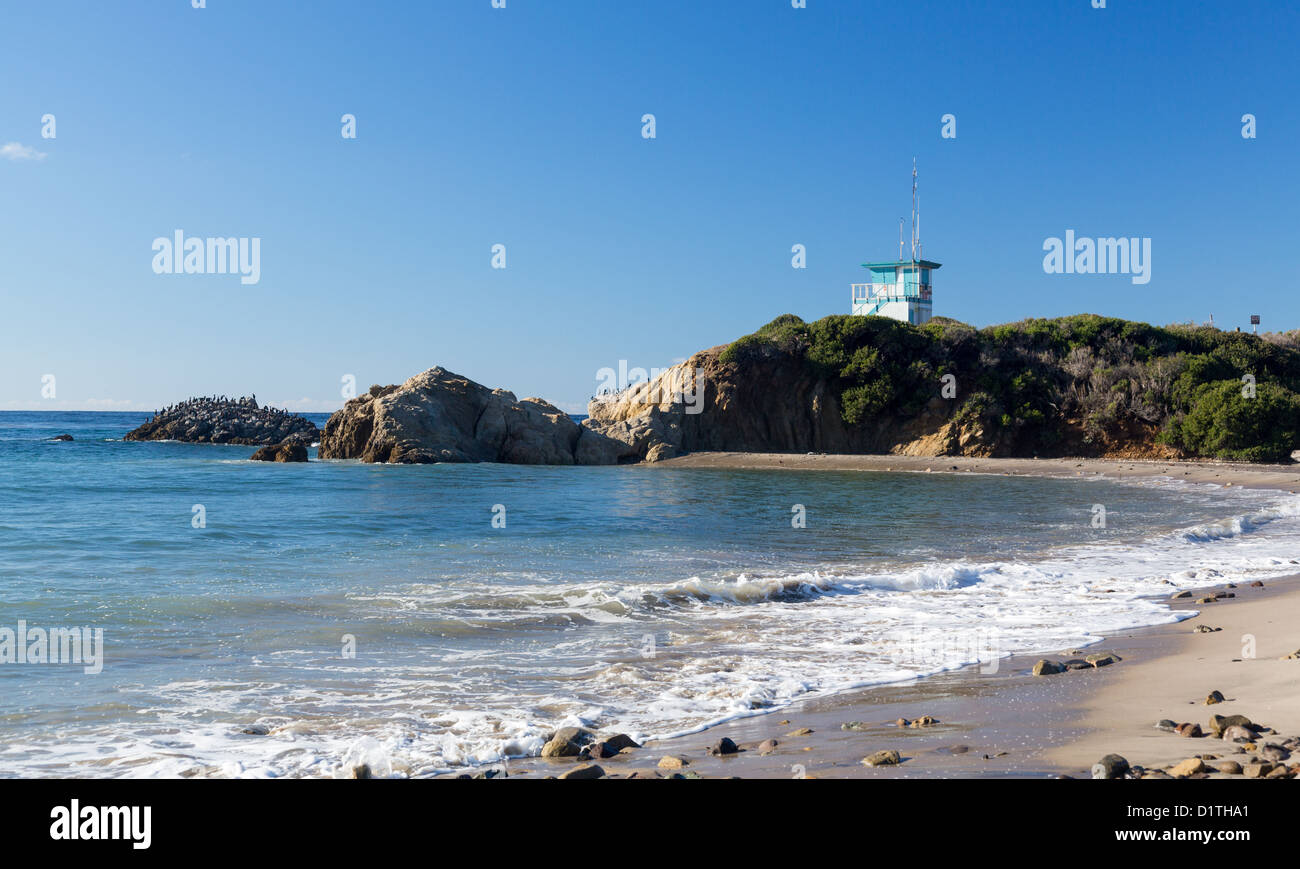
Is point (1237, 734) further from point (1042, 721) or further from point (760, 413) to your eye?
point (760, 413)

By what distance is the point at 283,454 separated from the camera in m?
39.2

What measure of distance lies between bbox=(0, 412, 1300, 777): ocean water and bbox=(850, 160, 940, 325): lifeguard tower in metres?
32.5

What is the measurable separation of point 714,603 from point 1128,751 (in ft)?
21.0

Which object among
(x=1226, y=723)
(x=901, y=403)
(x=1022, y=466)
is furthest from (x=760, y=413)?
(x=1226, y=723)

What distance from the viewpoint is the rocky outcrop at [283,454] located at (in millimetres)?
39062

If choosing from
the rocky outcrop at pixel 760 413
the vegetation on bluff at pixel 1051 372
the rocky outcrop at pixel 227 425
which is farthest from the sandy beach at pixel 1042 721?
the rocky outcrop at pixel 227 425

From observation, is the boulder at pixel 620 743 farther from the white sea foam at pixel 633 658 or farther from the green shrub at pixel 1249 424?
the green shrub at pixel 1249 424

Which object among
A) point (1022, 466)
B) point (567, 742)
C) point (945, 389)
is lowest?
point (567, 742)

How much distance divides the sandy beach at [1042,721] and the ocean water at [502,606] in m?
0.44

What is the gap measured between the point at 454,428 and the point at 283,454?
759cm

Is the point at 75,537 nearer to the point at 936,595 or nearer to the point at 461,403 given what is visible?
the point at 936,595
